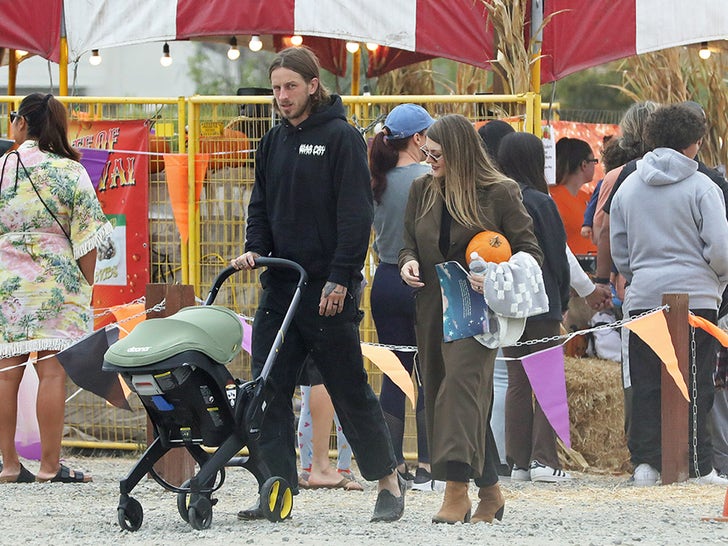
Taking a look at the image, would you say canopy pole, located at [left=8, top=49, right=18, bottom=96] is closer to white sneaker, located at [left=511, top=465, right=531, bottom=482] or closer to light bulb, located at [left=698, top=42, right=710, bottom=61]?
light bulb, located at [left=698, top=42, right=710, bottom=61]

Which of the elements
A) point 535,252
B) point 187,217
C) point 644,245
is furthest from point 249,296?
point 535,252

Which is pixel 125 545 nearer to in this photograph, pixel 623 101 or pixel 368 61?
pixel 368 61

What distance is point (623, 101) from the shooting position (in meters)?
30.5

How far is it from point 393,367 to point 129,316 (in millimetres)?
1649

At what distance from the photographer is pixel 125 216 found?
8.05 metres

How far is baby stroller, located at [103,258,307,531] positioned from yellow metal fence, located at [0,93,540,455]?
2680mm

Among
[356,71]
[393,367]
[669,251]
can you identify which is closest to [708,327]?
[669,251]

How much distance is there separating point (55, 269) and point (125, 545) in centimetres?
224

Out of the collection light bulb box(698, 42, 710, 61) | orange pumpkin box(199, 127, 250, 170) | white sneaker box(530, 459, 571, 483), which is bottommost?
white sneaker box(530, 459, 571, 483)

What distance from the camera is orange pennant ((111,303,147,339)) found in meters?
7.24

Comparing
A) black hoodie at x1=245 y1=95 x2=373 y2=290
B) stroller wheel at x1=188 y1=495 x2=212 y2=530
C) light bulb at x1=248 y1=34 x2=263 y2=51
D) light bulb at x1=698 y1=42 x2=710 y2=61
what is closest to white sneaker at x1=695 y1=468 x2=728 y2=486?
black hoodie at x1=245 y1=95 x2=373 y2=290

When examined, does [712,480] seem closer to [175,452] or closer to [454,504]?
[454,504]

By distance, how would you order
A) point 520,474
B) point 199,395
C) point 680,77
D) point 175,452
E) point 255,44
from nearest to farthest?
point 199,395, point 175,452, point 520,474, point 680,77, point 255,44

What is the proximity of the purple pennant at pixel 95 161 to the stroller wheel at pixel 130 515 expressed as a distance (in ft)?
10.8
